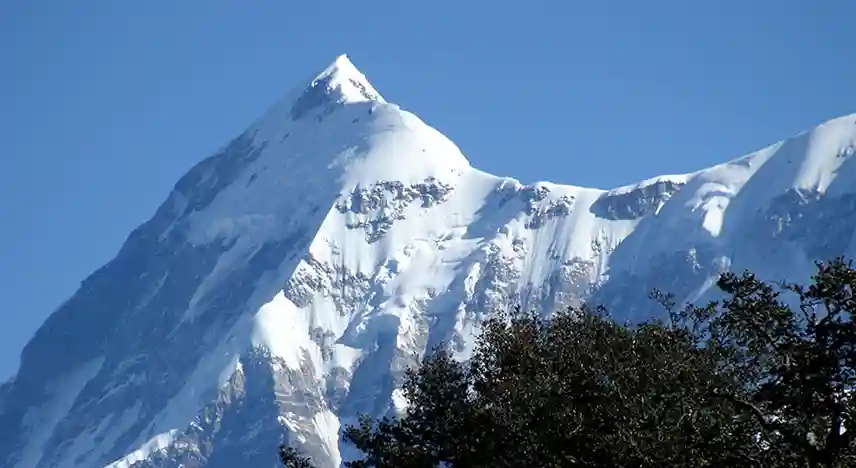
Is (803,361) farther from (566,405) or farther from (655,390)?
(566,405)

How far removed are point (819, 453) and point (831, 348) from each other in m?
2.63

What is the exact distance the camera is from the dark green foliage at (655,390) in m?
41.3

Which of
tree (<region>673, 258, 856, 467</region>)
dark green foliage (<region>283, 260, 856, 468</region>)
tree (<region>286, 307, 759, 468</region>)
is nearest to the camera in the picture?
tree (<region>673, 258, 856, 467</region>)

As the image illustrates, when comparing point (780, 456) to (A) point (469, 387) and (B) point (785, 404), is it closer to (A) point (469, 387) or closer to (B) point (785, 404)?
(B) point (785, 404)

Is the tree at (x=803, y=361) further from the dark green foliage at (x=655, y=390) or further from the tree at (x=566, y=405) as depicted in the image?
the tree at (x=566, y=405)

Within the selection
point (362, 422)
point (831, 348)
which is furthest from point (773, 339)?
point (362, 422)

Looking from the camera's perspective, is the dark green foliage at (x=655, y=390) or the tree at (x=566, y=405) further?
the tree at (x=566, y=405)

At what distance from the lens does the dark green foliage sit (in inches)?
1625

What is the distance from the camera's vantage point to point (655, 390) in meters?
46.5

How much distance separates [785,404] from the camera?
136 ft

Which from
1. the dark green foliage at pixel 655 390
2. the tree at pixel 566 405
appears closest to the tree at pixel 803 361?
the dark green foliage at pixel 655 390

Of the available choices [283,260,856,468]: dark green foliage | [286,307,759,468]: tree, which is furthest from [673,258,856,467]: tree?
[286,307,759,468]: tree

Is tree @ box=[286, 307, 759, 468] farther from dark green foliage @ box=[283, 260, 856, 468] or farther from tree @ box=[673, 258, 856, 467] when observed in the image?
tree @ box=[673, 258, 856, 467]

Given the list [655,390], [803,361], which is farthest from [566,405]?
[803,361]
